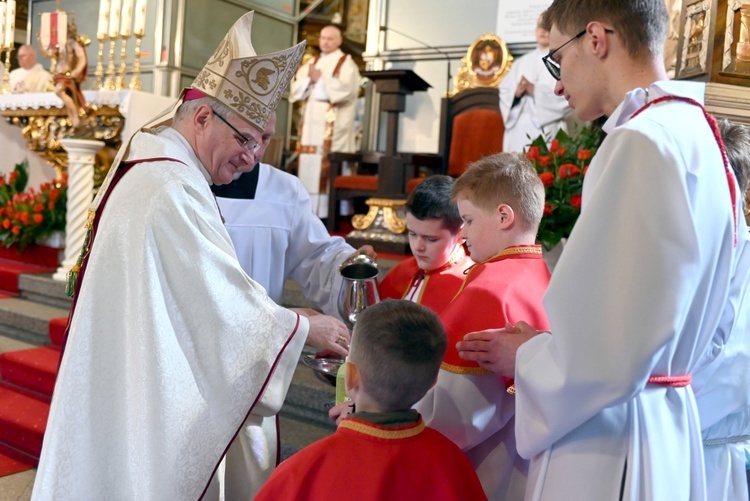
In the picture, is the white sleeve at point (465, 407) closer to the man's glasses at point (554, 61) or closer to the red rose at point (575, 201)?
the man's glasses at point (554, 61)

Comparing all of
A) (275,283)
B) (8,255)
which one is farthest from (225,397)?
(8,255)

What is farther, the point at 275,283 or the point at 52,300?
the point at 52,300

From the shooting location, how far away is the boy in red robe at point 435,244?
2387mm

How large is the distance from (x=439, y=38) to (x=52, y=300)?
17.0 feet

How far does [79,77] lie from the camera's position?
6168 mm

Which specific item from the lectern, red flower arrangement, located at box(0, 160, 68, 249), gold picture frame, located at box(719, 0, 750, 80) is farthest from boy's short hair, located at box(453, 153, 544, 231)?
red flower arrangement, located at box(0, 160, 68, 249)

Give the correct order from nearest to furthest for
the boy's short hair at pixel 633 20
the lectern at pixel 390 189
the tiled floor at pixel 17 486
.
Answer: the boy's short hair at pixel 633 20 → the tiled floor at pixel 17 486 → the lectern at pixel 390 189

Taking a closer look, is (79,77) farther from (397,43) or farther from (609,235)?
(609,235)

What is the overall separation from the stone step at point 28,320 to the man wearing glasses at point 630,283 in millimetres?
4682

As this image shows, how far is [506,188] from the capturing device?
180cm

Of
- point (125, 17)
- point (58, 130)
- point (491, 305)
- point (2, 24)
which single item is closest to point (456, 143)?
point (125, 17)

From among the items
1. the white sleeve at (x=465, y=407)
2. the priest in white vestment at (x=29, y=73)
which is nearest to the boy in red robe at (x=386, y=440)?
the white sleeve at (x=465, y=407)

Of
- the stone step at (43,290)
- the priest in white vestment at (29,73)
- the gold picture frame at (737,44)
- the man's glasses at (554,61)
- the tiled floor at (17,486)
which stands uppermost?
the priest in white vestment at (29,73)

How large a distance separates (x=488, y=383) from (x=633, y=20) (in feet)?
2.79
